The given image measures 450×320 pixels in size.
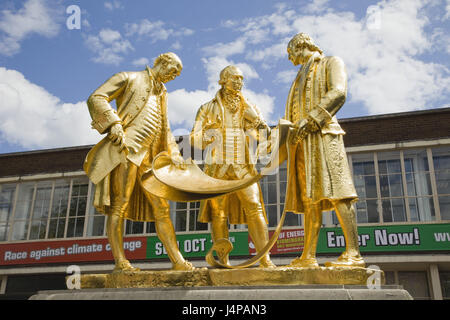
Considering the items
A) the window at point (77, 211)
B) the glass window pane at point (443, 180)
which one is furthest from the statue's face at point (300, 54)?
the window at point (77, 211)

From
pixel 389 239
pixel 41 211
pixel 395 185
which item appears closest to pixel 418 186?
pixel 395 185

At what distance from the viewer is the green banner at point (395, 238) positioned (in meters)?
15.2

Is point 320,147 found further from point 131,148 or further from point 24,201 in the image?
point 24,201

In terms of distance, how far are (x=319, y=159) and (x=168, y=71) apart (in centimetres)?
225

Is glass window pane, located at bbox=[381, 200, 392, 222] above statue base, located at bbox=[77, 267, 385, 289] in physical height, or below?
above

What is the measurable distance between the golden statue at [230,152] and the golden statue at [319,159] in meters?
0.60

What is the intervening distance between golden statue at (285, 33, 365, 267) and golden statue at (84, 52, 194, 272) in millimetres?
1387

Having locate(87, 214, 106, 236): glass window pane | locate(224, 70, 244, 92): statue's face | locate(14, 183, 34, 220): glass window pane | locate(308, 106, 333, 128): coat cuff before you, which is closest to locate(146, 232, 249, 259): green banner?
locate(87, 214, 106, 236): glass window pane

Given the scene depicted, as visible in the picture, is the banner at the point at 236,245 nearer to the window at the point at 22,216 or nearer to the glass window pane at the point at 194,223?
the glass window pane at the point at 194,223

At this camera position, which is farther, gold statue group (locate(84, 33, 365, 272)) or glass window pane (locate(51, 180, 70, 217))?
glass window pane (locate(51, 180, 70, 217))

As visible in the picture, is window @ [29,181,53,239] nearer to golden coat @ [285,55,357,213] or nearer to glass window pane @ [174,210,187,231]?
glass window pane @ [174,210,187,231]

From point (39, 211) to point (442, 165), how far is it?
15.9 m

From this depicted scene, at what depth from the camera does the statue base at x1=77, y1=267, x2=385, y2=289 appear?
13.9ft
